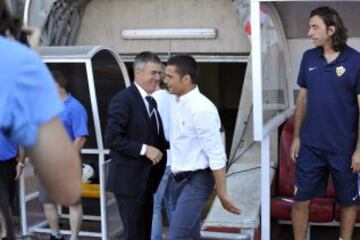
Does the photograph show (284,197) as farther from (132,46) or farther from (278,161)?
(132,46)

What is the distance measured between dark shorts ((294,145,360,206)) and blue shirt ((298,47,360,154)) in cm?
7

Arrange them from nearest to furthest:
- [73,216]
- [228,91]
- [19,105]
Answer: [19,105] → [73,216] → [228,91]

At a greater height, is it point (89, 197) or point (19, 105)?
point (19, 105)

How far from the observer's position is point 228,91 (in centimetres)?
1609

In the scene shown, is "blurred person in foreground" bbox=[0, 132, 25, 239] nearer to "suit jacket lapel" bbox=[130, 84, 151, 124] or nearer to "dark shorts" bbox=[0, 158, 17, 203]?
"dark shorts" bbox=[0, 158, 17, 203]

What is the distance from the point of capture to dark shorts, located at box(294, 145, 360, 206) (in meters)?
4.49

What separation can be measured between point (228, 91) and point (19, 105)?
1486 cm

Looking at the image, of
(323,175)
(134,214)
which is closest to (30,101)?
(134,214)

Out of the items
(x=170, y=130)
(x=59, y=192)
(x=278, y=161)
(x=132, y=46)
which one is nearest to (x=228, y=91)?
(x=132, y=46)

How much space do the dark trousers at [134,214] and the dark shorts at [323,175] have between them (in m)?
1.15

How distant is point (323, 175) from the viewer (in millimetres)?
4605

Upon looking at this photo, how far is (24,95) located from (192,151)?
2844 millimetres

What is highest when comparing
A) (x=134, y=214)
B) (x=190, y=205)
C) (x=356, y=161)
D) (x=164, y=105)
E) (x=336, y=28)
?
(x=336, y=28)

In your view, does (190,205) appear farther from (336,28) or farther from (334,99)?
(336,28)
